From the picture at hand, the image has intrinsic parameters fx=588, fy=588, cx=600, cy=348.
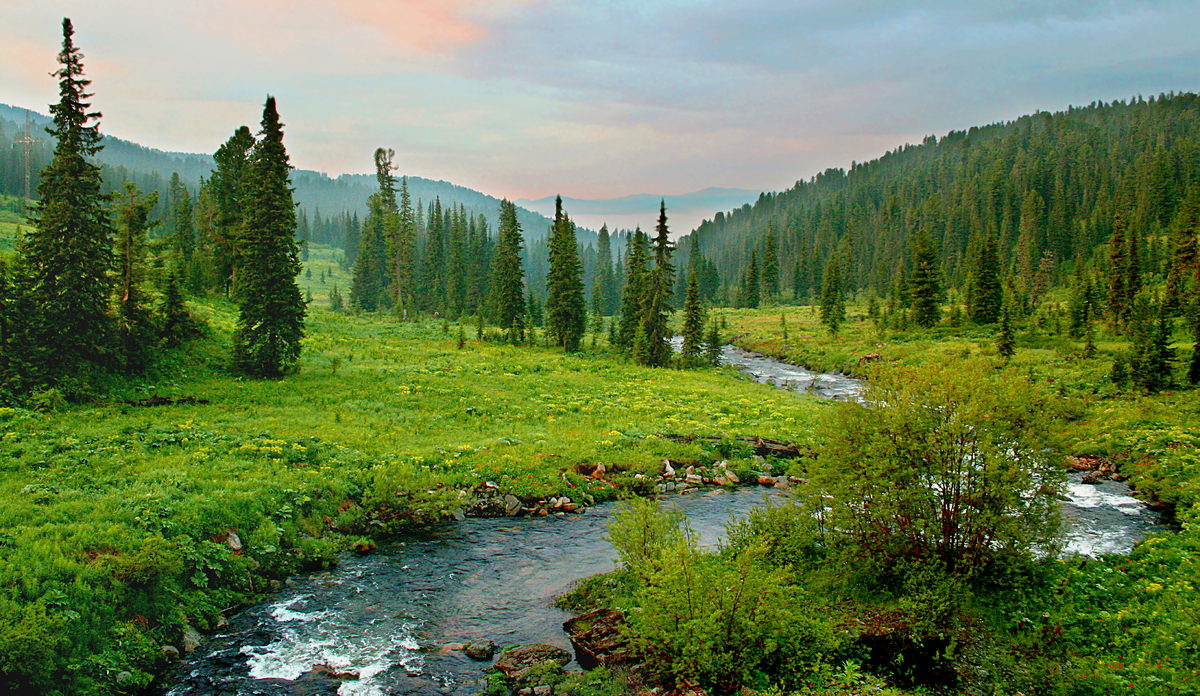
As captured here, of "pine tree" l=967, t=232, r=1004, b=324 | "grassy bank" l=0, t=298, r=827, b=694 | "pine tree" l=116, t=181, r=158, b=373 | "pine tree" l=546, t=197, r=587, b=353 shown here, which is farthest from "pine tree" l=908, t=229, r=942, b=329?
"pine tree" l=116, t=181, r=158, b=373

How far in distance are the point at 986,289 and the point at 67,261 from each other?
7914 centimetres

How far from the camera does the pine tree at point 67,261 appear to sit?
25.8 m

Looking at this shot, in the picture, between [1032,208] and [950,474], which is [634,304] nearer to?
[950,474]

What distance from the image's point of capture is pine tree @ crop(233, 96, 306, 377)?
3419cm

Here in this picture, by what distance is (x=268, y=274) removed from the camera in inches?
1371

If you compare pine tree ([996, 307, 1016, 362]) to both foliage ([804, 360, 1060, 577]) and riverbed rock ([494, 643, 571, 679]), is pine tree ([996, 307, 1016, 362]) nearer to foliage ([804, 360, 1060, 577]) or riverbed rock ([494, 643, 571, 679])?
foliage ([804, 360, 1060, 577])

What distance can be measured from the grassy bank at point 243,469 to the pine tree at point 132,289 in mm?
1419

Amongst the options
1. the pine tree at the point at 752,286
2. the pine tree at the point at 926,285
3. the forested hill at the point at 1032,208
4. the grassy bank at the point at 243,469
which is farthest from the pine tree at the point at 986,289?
the pine tree at the point at 752,286

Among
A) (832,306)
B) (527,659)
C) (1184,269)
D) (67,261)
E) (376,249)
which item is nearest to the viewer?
(527,659)

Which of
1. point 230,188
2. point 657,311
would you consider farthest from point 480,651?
point 230,188

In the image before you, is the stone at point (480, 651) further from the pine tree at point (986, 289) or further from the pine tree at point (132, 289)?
the pine tree at point (986, 289)

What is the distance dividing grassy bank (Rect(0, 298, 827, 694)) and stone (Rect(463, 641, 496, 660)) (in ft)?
19.3

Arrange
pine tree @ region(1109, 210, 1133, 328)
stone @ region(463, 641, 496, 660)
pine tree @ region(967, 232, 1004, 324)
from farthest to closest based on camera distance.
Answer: pine tree @ region(967, 232, 1004, 324) < pine tree @ region(1109, 210, 1133, 328) < stone @ region(463, 641, 496, 660)

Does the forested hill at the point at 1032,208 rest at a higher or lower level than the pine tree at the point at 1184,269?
higher
